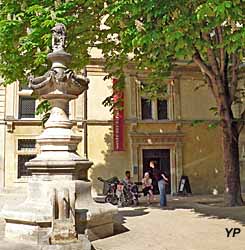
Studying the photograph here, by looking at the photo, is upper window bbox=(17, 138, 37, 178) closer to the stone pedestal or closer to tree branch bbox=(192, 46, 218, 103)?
tree branch bbox=(192, 46, 218, 103)

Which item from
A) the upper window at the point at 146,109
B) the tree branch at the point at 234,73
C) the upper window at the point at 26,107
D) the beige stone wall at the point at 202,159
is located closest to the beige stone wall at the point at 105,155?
the upper window at the point at 146,109

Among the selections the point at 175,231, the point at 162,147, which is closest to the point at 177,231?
the point at 175,231

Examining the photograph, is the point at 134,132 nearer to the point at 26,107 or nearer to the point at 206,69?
the point at 26,107

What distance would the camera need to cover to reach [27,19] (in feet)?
38.8

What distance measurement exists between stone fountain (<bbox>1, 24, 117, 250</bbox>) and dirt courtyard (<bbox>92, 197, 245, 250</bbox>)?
610 mm

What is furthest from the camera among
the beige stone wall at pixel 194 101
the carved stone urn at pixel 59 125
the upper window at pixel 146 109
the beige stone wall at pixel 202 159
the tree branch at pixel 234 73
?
Answer: the beige stone wall at pixel 194 101

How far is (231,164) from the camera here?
14.4 metres

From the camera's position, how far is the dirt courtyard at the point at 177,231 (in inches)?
302

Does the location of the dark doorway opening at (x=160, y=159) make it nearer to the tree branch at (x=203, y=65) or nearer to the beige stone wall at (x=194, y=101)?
the beige stone wall at (x=194, y=101)

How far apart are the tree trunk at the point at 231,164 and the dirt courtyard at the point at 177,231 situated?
125 cm

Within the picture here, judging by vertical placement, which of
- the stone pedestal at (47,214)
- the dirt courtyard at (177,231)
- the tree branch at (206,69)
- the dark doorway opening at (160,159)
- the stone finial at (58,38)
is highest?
the tree branch at (206,69)

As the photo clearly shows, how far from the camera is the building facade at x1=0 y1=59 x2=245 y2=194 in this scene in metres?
21.3

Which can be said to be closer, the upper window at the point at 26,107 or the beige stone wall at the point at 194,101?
the upper window at the point at 26,107

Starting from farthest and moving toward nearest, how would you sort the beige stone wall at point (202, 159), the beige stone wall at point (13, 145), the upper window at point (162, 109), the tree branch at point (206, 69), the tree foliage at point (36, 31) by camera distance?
the upper window at point (162, 109), the beige stone wall at point (202, 159), the beige stone wall at point (13, 145), the tree branch at point (206, 69), the tree foliage at point (36, 31)
